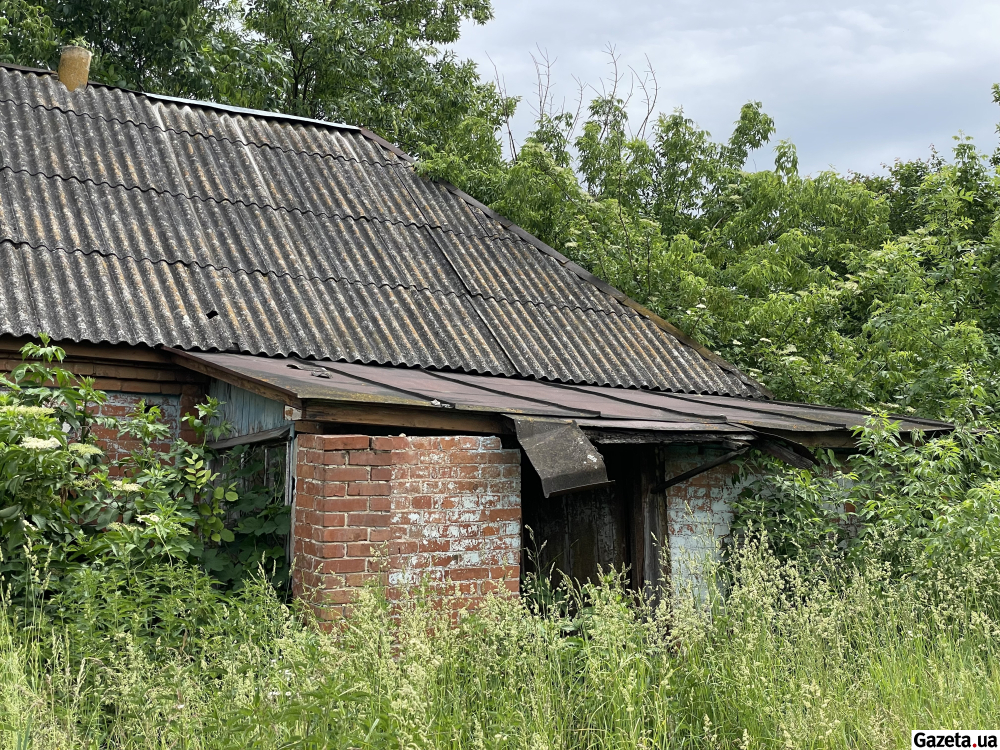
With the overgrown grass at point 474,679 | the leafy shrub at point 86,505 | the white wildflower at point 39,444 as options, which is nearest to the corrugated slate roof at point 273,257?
the leafy shrub at point 86,505

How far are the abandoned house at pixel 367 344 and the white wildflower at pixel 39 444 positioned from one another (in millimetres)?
1130

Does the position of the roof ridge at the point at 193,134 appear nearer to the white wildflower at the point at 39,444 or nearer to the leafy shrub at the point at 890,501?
the white wildflower at the point at 39,444

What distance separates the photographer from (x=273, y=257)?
7895mm

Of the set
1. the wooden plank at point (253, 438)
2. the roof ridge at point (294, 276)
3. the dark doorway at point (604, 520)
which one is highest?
the roof ridge at point (294, 276)

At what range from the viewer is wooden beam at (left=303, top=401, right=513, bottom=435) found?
188 inches

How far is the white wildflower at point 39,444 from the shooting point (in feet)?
14.4

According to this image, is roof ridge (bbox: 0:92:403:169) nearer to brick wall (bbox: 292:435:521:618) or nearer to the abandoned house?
the abandoned house

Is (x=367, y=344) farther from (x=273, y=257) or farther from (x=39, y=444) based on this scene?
(x=39, y=444)

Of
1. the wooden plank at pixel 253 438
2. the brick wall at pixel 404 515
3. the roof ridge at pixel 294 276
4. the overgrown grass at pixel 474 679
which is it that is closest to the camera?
the overgrown grass at pixel 474 679

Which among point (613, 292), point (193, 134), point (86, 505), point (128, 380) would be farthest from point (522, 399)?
point (193, 134)

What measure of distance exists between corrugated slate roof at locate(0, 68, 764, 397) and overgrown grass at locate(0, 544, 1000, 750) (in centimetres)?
281

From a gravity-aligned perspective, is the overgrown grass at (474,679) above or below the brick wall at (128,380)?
below

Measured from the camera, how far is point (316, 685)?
10.8 ft

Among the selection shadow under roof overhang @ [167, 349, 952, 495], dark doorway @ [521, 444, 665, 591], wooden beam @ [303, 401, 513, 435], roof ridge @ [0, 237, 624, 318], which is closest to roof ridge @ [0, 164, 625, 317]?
roof ridge @ [0, 237, 624, 318]
